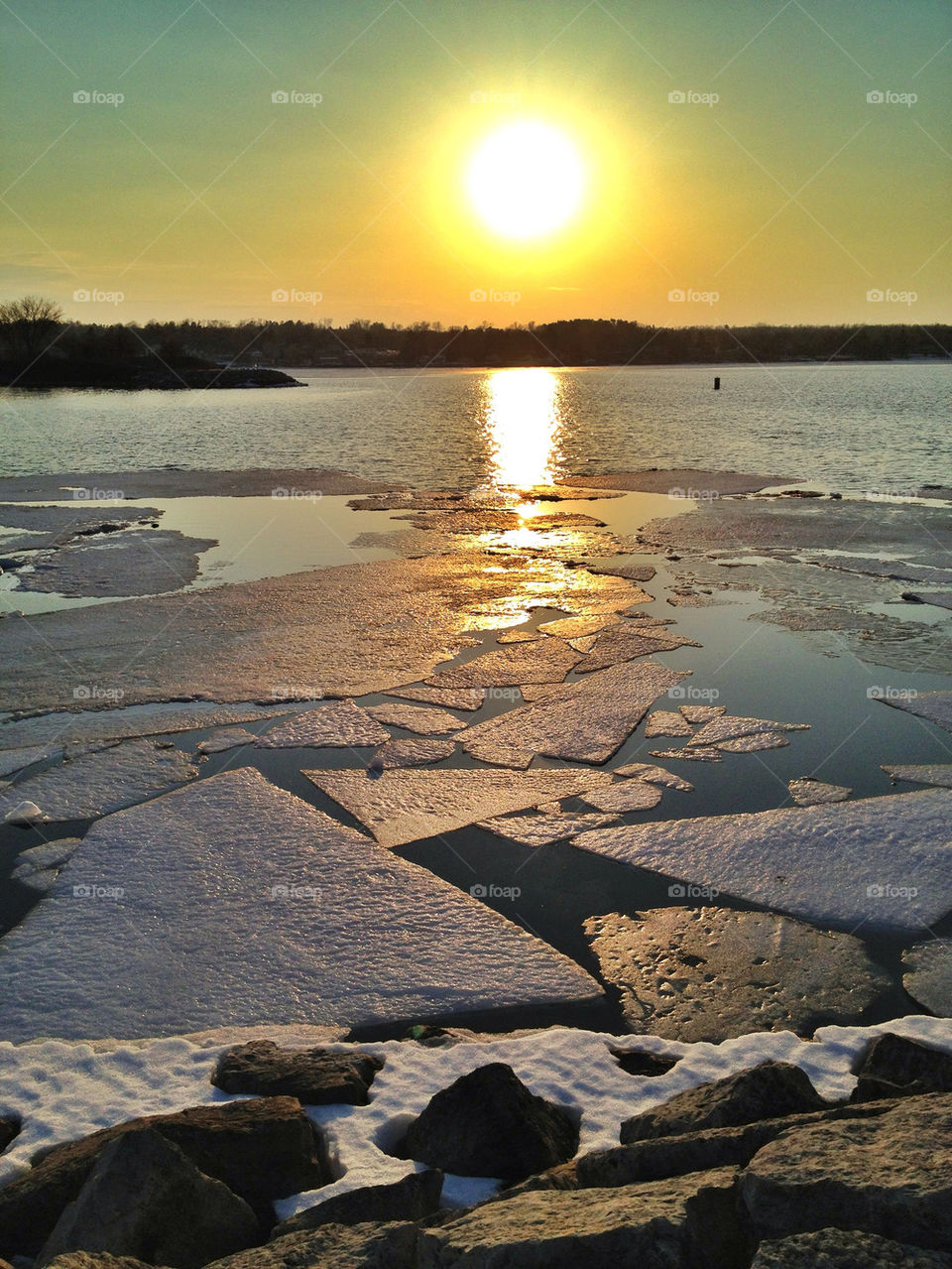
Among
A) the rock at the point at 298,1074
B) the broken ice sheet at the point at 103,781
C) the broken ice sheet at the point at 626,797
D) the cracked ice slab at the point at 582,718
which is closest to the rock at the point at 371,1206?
the rock at the point at 298,1074

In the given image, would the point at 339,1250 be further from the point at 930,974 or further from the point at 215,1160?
the point at 930,974

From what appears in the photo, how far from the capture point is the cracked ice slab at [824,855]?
16.0ft

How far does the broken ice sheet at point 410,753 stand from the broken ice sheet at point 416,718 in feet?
0.66

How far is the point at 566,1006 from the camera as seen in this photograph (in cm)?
417

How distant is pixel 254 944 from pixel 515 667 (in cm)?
425

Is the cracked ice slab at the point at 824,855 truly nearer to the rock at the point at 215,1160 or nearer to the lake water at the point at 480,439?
the rock at the point at 215,1160

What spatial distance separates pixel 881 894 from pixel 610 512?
12.8 metres

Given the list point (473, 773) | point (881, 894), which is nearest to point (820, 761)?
point (881, 894)

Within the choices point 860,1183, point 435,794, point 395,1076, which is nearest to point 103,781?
point 435,794

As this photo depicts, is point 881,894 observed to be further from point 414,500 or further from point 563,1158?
point 414,500

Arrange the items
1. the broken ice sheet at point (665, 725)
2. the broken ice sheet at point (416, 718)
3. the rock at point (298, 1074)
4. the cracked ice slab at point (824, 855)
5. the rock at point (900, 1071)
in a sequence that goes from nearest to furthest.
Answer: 1. the rock at point (900, 1071)
2. the rock at point (298, 1074)
3. the cracked ice slab at point (824, 855)
4. the broken ice sheet at point (665, 725)
5. the broken ice sheet at point (416, 718)

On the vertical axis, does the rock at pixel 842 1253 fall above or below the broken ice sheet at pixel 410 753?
A: above

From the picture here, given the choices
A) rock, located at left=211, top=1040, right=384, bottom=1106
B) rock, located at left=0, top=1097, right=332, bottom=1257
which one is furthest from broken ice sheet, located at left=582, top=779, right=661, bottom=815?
rock, located at left=0, top=1097, right=332, bottom=1257

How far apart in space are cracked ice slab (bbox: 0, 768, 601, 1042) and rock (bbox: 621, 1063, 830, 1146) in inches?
43.1
